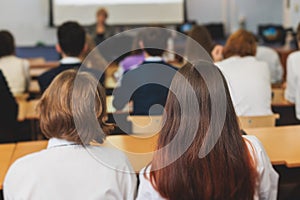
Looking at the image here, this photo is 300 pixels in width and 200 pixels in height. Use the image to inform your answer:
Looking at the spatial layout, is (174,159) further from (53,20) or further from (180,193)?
(53,20)

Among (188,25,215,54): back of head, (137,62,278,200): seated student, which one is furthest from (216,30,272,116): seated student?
(137,62,278,200): seated student

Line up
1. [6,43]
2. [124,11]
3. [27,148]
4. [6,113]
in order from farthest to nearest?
1. [124,11]
2. [6,43]
3. [6,113]
4. [27,148]

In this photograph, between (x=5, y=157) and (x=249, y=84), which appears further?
(x=249, y=84)

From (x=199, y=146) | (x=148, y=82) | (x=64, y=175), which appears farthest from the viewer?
(x=148, y=82)

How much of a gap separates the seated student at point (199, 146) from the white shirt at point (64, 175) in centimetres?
21

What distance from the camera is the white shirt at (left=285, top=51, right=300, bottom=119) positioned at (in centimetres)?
337

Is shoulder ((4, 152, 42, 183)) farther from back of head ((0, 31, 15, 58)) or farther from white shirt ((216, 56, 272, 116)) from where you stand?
back of head ((0, 31, 15, 58))

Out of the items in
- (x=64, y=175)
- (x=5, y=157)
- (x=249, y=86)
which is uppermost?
(x=249, y=86)

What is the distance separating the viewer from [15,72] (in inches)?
154

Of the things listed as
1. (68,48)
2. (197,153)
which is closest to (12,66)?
(68,48)

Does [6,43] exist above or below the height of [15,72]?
above

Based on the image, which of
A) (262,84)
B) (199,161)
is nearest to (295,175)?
(262,84)

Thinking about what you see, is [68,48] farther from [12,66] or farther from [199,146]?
[199,146]

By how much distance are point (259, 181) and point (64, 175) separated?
2.20 feet
